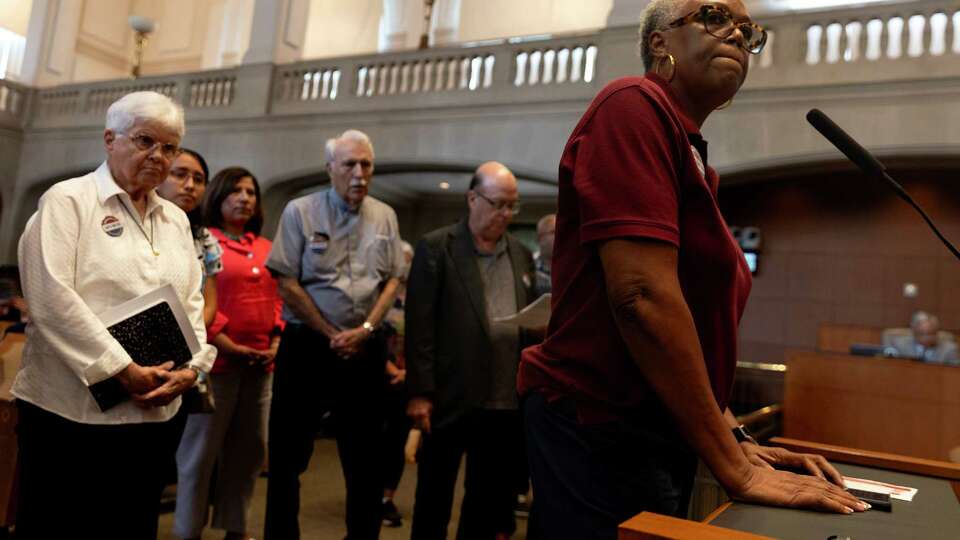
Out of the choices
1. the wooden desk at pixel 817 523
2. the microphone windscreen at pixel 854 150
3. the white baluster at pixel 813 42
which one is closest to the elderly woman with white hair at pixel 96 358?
the wooden desk at pixel 817 523

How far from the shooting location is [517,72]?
7.78m

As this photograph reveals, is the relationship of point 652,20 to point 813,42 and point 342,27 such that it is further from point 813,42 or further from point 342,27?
point 342,27

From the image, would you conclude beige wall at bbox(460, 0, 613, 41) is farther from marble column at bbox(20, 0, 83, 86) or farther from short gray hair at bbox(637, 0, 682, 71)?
short gray hair at bbox(637, 0, 682, 71)

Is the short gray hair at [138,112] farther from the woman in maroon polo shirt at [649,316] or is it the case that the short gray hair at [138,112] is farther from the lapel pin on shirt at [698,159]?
the lapel pin on shirt at [698,159]

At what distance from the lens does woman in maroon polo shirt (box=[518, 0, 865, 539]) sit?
3.10ft

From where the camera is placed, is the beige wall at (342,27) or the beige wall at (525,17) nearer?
the beige wall at (525,17)

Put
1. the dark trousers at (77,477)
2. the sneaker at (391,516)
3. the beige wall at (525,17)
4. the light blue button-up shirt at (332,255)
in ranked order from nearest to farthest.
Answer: the dark trousers at (77,477) → the light blue button-up shirt at (332,255) → the sneaker at (391,516) → the beige wall at (525,17)

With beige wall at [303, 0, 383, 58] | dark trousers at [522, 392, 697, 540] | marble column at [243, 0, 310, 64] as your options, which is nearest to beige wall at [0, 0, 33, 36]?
beige wall at [303, 0, 383, 58]

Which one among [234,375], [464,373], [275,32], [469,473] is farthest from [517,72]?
[469,473]

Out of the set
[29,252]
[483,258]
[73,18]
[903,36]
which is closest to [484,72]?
[903,36]

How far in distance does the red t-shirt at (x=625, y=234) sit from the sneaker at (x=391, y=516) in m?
2.54

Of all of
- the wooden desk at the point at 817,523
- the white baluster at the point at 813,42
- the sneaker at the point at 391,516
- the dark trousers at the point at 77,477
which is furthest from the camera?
the white baluster at the point at 813,42

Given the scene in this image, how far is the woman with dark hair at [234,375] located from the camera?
2.61 metres

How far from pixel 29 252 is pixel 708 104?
4.87ft
